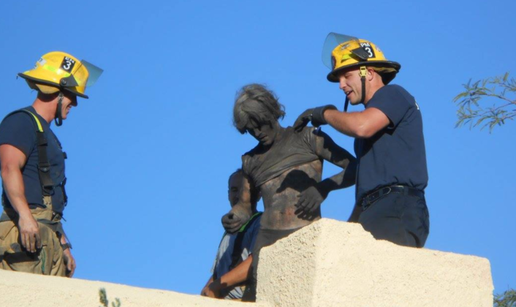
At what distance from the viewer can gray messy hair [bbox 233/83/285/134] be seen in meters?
6.57

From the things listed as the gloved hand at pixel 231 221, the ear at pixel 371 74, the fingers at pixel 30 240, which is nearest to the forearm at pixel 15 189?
the fingers at pixel 30 240

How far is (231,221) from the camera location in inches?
261

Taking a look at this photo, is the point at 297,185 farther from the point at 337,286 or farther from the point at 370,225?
the point at 337,286

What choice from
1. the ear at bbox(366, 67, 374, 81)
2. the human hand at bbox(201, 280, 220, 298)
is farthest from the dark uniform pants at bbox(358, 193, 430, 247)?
the human hand at bbox(201, 280, 220, 298)

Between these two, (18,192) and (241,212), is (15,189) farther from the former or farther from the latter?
(241,212)

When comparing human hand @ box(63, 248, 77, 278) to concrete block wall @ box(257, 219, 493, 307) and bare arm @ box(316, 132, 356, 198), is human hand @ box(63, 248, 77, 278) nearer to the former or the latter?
bare arm @ box(316, 132, 356, 198)

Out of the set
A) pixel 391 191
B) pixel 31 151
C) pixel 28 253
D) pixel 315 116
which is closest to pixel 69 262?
pixel 28 253

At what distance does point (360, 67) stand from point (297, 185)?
3.17ft

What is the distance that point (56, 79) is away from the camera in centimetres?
669

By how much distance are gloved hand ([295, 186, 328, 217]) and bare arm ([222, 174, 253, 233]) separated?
0.51 m

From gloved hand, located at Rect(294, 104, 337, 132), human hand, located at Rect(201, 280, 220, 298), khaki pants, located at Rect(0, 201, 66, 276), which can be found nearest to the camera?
gloved hand, located at Rect(294, 104, 337, 132)

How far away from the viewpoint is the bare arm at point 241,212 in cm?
664

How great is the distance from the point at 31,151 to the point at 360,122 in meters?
2.23

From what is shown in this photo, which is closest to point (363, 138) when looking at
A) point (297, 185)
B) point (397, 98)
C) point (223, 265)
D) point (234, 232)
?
point (397, 98)
